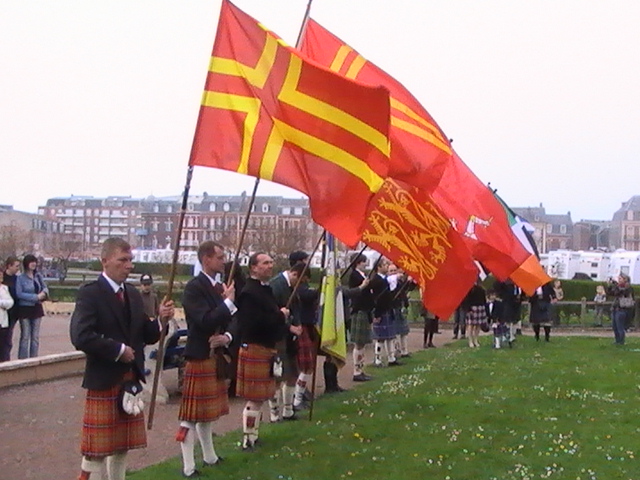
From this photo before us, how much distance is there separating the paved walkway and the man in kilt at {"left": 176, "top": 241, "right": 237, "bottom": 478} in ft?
3.15

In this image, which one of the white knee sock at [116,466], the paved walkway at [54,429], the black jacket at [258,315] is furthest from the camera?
the black jacket at [258,315]

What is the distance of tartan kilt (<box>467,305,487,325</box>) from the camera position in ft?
69.1

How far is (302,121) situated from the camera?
8.01 meters

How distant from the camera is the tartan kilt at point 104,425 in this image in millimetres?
6332

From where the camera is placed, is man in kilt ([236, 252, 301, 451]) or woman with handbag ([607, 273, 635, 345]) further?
woman with handbag ([607, 273, 635, 345])

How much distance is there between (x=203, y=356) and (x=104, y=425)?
157 cm

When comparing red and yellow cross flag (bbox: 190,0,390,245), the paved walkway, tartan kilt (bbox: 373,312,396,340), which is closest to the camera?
red and yellow cross flag (bbox: 190,0,390,245)

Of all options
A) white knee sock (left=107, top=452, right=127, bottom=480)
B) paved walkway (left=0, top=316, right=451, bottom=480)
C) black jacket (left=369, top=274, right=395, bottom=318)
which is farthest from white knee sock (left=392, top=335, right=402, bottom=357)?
white knee sock (left=107, top=452, right=127, bottom=480)

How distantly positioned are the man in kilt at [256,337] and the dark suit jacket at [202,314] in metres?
0.66

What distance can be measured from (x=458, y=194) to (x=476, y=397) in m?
2.85

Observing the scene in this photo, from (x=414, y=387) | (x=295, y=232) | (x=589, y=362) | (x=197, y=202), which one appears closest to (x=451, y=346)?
(x=589, y=362)

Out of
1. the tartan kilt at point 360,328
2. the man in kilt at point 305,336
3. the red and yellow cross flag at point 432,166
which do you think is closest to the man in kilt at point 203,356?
the red and yellow cross flag at point 432,166

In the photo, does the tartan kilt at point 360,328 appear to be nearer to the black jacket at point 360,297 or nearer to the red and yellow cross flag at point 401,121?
the black jacket at point 360,297

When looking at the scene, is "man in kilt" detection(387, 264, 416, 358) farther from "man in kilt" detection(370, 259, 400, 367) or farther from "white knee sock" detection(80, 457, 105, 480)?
Result: "white knee sock" detection(80, 457, 105, 480)
